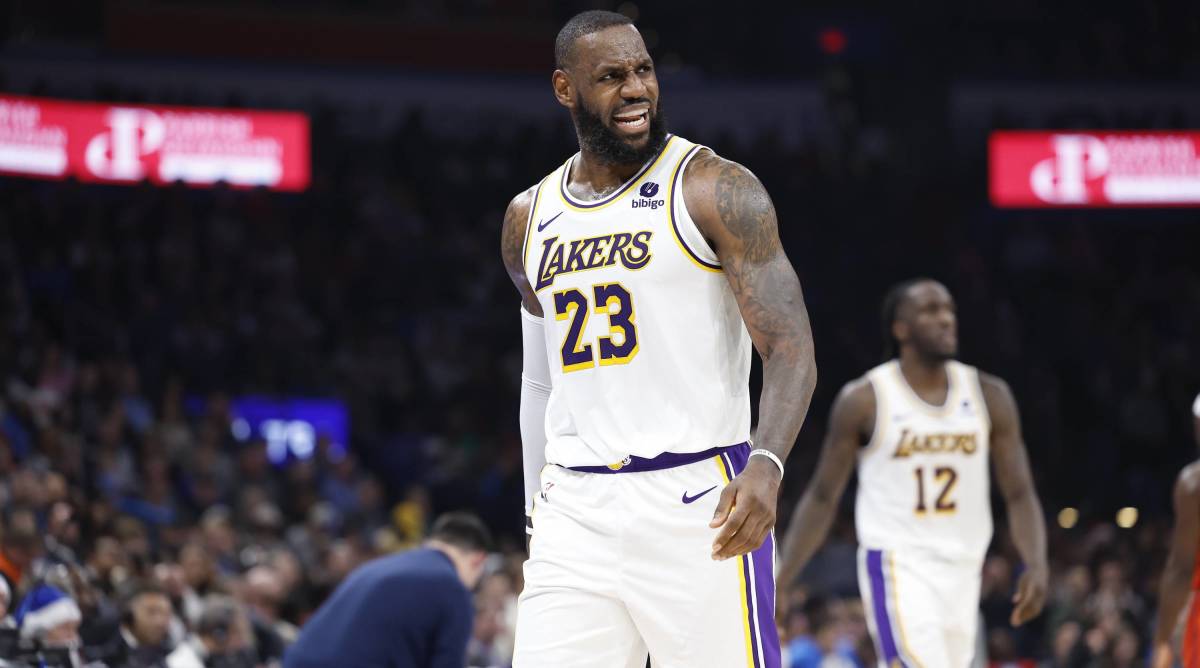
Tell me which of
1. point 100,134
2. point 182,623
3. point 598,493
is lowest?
point 182,623

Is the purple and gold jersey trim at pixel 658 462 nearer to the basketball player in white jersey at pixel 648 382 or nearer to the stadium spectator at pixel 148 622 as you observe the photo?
the basketball player in white jersey at pixel 648 382

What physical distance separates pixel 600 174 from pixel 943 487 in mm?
2983

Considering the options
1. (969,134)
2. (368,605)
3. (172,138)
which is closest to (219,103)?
(172,138)

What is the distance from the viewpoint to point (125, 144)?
15320 mm

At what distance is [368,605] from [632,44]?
112 inches

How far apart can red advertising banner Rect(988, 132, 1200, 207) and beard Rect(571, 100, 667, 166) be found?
47.1 ft

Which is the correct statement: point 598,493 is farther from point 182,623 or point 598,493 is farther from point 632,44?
point 182,623

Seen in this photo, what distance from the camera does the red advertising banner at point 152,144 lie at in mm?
14781

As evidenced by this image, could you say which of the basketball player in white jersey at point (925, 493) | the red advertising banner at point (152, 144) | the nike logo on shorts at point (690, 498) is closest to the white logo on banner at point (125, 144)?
the red advertising banner at point (152, 144)

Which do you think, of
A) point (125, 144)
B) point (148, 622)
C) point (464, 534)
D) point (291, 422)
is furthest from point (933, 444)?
point (125, 144)

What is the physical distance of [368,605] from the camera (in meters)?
6.00

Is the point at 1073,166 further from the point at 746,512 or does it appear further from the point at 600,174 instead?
the point at 746,512

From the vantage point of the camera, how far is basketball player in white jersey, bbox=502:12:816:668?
12.2 ft

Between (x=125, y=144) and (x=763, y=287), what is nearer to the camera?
(x=763, y=287)
